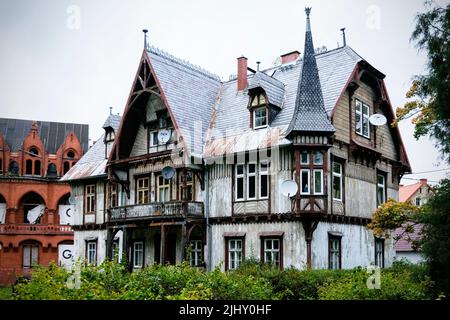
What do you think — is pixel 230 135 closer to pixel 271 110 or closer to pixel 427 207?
pixel 271 110

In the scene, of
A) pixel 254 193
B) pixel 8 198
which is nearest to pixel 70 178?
pixel 8 198

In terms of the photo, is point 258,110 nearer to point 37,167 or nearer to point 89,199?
point 89,199

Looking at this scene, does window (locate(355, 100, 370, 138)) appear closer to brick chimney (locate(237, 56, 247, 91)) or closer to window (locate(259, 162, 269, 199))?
window (locate(259, 162, 269, 199))

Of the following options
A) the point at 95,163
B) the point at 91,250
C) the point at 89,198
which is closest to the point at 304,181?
the point at 95,163

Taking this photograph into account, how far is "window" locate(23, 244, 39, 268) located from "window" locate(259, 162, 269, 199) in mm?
24772

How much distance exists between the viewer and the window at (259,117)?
25141 mm

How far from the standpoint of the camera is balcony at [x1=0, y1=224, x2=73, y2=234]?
40.6 m

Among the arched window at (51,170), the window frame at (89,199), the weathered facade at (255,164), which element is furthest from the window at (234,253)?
the arched window at (51,170)

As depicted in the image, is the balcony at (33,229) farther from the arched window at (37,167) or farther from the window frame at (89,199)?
the window frame at (89,199)

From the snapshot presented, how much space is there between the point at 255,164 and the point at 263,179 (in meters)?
0.81

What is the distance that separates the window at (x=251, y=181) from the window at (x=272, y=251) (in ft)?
6.79

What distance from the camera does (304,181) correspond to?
74.7ft

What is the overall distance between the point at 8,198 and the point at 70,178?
378 inches

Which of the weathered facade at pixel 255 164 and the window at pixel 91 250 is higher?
the weathered facade at pixel 255 164
